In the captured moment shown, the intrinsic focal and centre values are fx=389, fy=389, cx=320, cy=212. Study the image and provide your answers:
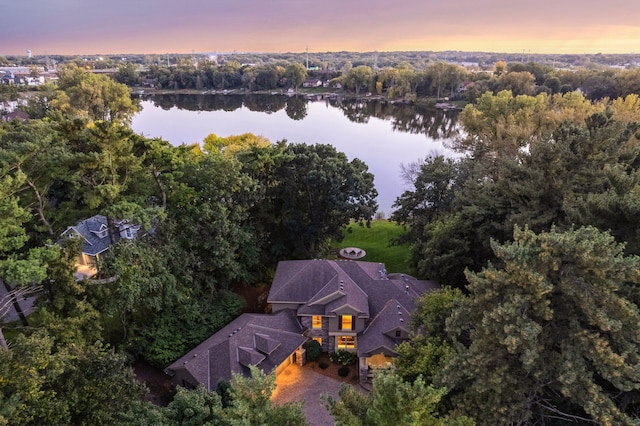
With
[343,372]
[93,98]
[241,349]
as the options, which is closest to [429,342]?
[343,372]

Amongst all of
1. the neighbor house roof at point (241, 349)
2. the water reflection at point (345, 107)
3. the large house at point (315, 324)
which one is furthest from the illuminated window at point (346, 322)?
the water reflection at point (345, 107)

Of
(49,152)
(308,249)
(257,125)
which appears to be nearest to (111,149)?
(49,152)

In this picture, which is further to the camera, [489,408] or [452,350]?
[452,350]

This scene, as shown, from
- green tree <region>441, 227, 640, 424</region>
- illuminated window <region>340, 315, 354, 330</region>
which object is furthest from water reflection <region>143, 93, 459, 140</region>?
green tree <region>441, 227, 640, 424</region>

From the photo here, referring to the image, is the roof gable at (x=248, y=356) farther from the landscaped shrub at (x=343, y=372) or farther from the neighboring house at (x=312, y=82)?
the neighboring house at (x=312, y=82)

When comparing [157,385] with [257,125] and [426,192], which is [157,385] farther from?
[257,125]

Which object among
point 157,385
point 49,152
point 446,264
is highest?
point 49,152

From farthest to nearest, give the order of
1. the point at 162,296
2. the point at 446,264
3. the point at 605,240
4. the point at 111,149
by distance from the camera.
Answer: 1. the point at 446,264
2. the point at 162,296
3. the point at 111,149
4. the point at 605,240
